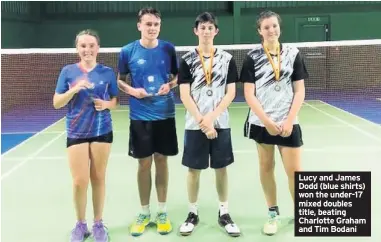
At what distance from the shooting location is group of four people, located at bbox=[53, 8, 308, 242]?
3320mm

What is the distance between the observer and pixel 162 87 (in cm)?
358

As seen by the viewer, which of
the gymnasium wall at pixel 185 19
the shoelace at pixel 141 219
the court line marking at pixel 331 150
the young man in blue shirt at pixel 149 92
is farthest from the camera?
the gymnasium wall at pixel 185 19

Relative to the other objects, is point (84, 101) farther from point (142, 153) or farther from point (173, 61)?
point (173, 61)

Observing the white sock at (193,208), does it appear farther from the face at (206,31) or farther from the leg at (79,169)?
the face at (206,31)

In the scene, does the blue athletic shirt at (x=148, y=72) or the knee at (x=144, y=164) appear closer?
the blue athletic shirt at (x=148, y=72)

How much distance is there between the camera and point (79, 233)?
3.52 metres

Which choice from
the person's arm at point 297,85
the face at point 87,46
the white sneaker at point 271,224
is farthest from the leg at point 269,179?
the face at point 87,46

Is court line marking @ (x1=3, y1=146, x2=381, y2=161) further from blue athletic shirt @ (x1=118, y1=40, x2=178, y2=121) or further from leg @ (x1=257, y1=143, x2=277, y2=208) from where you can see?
blue athletic shirt @ (x1=118, y1=40, x2=178, y2=121)

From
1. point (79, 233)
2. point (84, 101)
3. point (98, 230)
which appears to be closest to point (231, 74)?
point (84, 101)

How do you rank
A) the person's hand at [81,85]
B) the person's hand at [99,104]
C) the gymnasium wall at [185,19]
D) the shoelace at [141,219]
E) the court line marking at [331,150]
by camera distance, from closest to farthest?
the person's hand at [81,85] → the person's hand at [99,104] → the shoelace at [141,219] → the court line marking at [331,150] → the gymnasium wall at [185,19]

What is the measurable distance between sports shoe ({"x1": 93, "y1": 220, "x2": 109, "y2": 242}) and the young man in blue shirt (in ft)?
0.82

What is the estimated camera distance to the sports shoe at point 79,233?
11.5 ft

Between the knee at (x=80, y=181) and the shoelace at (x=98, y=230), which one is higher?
the knee at (x=80, y=181)

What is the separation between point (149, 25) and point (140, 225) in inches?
63.8
